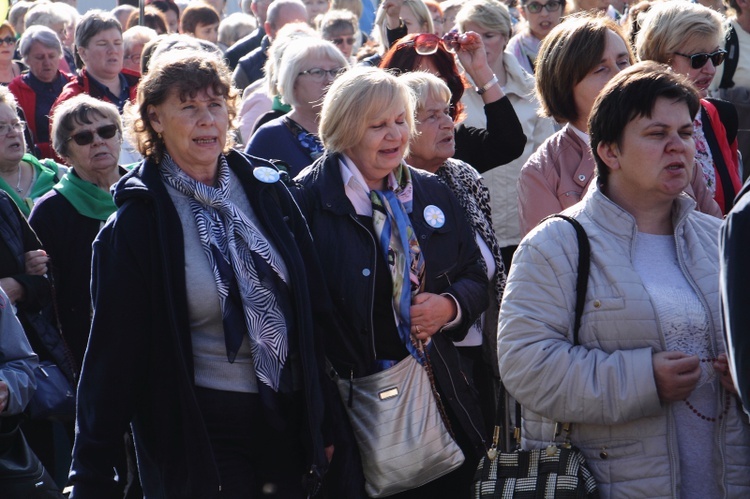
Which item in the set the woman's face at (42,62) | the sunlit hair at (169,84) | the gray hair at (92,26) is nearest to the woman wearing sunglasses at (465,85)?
the sunlit hair at (169,84)

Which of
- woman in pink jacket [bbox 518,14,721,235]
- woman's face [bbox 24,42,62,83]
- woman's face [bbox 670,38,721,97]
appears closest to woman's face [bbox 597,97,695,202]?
woman in pink jacket [bbox 518,14,721,235]

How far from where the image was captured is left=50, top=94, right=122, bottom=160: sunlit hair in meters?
5.69

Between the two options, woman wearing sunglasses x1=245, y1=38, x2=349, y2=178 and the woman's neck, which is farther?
the woman's neck

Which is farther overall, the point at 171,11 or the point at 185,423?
the point at 171,11

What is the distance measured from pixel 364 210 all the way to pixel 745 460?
5.68ft

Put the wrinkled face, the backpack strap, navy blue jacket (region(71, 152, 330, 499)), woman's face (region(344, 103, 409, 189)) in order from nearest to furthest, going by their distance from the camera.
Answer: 1. navy blue jacket (region(71, 152, 330, 499))
2. woman's face (region(344, 103, 409, 189))
3. the backpack strap
4. the wrinkled face

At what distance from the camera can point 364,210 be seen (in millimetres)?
4359

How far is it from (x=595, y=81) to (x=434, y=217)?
0.92 meters

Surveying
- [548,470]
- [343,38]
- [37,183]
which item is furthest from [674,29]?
[343,38]

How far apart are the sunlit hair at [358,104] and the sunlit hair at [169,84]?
A: 555 millimetres

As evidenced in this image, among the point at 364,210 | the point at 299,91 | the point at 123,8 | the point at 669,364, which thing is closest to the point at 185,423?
the point at 364,210

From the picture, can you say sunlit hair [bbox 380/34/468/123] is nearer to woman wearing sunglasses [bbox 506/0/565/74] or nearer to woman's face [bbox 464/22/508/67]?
woman's face [bbox 464/22/508/67]

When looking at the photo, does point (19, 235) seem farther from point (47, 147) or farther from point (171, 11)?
point (171, 11)

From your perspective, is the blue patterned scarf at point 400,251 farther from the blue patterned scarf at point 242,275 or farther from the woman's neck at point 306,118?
the woman's neck at point 306,118
